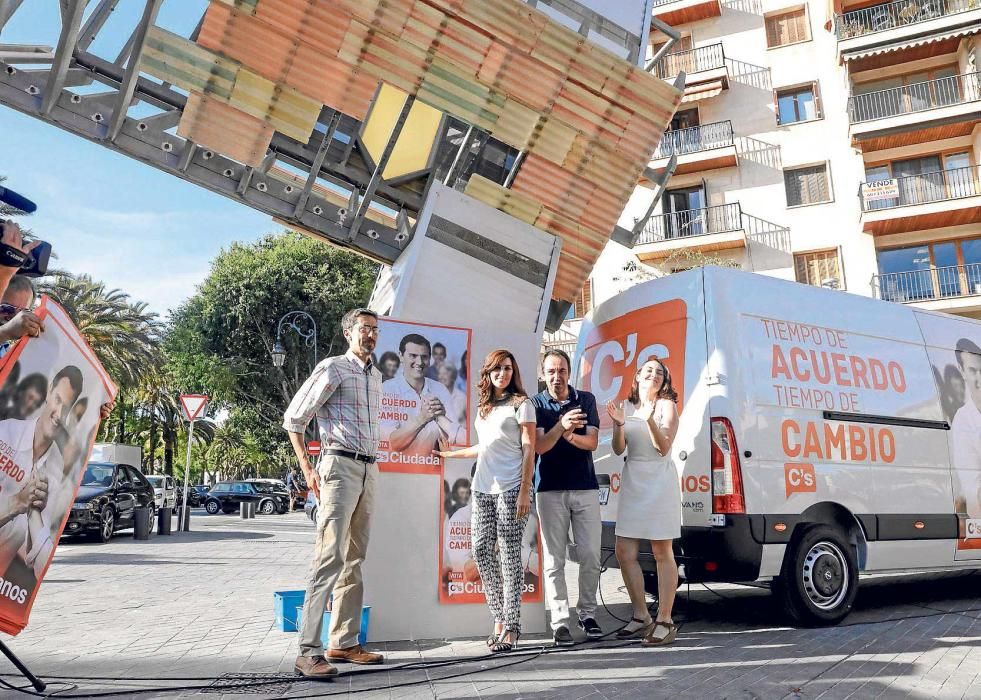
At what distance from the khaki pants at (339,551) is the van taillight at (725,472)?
2.41 meters

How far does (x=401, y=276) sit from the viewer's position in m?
6.46

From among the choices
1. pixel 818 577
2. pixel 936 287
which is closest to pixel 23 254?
pixel 818 577

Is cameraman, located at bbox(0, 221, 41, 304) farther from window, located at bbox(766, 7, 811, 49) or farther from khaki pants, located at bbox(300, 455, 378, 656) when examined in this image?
window, located at bbox(766, 7, 811, 49)

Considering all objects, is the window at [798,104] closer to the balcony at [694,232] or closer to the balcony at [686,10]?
the balcony at [694,232]

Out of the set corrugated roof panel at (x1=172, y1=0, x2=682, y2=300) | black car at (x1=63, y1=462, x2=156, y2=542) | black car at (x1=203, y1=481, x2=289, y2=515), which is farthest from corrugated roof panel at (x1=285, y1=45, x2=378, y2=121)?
black car at (x1=203, y1=481, x2=289, y2=515)

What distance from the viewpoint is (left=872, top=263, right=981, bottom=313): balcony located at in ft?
74.6

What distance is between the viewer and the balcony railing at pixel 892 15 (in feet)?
79.8

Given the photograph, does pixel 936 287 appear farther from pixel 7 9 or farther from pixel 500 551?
pixel 7 9

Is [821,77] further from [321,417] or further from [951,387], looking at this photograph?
[321,417]

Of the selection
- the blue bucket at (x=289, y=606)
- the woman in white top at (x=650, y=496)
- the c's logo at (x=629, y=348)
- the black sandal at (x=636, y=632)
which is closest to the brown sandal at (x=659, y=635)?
the woman in white top at (x=650, y=496)

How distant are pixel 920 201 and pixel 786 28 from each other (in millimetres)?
8183

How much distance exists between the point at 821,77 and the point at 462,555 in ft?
85.6

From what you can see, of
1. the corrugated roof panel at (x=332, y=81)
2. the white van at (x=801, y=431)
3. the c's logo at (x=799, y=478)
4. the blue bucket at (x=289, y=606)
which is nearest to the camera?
the white van at (x=801, y=431)

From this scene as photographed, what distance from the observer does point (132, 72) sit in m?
6.22
